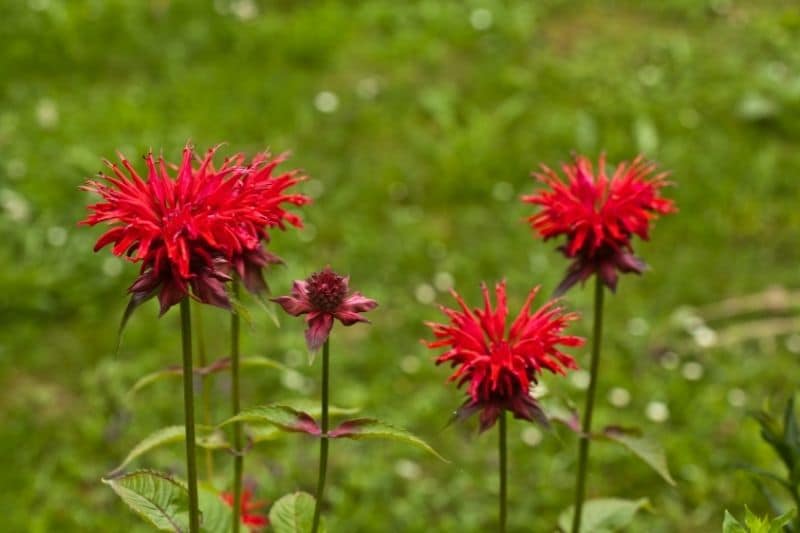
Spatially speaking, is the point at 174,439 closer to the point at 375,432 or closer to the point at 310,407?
the point at 310,407

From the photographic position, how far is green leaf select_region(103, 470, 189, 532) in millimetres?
1771

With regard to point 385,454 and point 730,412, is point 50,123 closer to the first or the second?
point 385,454

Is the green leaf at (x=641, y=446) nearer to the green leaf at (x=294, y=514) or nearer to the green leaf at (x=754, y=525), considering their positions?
the green leaf at (x=754, y=525)

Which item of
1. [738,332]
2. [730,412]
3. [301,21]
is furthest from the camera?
[301,21]

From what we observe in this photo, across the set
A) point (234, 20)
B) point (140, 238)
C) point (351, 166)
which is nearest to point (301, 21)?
point (234, 20)

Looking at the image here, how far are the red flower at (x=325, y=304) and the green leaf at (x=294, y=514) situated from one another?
0.39 m

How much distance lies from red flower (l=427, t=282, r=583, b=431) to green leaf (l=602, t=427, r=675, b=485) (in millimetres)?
277

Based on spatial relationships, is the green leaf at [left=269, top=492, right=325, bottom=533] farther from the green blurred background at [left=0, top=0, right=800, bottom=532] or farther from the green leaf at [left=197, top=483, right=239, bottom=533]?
the green blurred background at [left=0, top=0, right=800, bottom=532]

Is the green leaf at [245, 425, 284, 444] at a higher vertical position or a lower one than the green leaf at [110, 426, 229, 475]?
higher

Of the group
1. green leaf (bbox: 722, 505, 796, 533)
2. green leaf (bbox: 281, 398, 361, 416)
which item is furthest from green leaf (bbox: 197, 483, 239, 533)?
green leaf (bbox: 722, 505, 796, 533)

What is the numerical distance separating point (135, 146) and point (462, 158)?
1298 mm

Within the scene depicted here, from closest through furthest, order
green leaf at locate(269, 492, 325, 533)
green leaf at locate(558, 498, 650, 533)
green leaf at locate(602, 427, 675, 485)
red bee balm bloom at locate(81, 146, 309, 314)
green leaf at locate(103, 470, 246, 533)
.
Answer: red bee balm bloom at locate(81, 146, 309, 314) < green leaf at locate(103, 470, 246, 533) < green leaf at locate(269, 492, 325, 533) < green leaf at locate(602, 427, 675, 485) < green leaf at locate(558, 498, 650, 533)

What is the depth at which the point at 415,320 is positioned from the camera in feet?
13.2

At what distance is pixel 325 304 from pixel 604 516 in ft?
2.98
